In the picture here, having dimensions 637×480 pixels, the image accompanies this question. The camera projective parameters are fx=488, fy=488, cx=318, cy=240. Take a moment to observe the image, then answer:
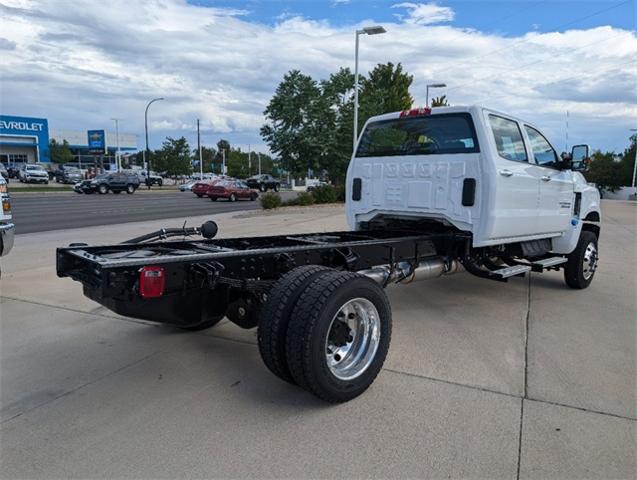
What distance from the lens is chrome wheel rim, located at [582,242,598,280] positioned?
6961 mm

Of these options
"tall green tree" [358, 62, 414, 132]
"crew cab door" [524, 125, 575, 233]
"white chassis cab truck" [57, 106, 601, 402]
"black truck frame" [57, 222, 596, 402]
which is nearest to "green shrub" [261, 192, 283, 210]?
"tall green tree" [358, 62, 414, 132]

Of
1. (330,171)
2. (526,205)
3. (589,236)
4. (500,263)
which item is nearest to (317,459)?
(526,205)

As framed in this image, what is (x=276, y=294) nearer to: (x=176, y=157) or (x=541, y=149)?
(x=541, y=149)

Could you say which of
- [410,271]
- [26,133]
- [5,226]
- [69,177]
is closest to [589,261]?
[410,271]

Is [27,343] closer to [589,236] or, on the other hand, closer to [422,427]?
[422,427]

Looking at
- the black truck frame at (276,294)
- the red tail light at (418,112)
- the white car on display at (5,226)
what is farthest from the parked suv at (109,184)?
the black truck frame at (276,294)

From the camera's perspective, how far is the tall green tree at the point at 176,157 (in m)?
64.7

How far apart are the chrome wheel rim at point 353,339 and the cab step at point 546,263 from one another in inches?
133

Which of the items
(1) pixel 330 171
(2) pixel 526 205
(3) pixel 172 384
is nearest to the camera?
(3) pixel 172 384

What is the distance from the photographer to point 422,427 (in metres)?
3.08

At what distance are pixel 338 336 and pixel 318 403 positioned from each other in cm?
47

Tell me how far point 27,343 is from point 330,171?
23.9 metres

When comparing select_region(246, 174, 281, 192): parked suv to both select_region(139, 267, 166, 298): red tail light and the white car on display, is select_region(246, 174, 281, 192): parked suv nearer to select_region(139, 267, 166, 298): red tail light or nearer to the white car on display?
the white car on display

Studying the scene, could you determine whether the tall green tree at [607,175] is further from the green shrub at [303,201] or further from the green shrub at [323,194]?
the green shrub at [303,201]
